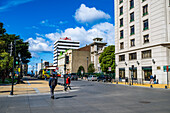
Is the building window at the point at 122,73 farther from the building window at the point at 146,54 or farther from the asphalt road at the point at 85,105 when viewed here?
the asphalt road at the point at 85,105

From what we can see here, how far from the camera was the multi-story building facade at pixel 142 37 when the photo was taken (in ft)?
102

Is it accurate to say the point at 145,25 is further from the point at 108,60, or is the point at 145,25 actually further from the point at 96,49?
the point at 96,49

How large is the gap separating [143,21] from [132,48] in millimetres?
6436

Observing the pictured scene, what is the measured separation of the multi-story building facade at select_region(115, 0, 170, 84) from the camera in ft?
102

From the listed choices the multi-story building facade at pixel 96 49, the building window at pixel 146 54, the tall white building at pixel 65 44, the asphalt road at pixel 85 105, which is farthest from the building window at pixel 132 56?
the tall white building at pixel 65 44


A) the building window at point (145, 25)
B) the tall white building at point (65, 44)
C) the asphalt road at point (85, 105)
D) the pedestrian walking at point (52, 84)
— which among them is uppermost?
the tall white building at point (65, 44)

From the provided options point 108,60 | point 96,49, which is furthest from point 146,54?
point 96,49

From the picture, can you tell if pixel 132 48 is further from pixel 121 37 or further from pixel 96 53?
pixel 96 53

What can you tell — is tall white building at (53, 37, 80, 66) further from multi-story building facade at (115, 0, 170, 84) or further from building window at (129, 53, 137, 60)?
building window at (129, 53, 137, 60)

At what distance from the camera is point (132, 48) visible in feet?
129

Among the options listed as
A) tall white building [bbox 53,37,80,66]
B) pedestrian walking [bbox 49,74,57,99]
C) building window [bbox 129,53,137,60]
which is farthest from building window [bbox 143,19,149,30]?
tall white building [bbox 53,37,80,66]

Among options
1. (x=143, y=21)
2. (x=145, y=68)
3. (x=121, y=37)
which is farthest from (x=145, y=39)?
(x=121, y=37)

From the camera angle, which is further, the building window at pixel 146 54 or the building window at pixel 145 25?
the building window at pixel 145 25

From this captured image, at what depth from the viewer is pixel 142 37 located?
36.4m
